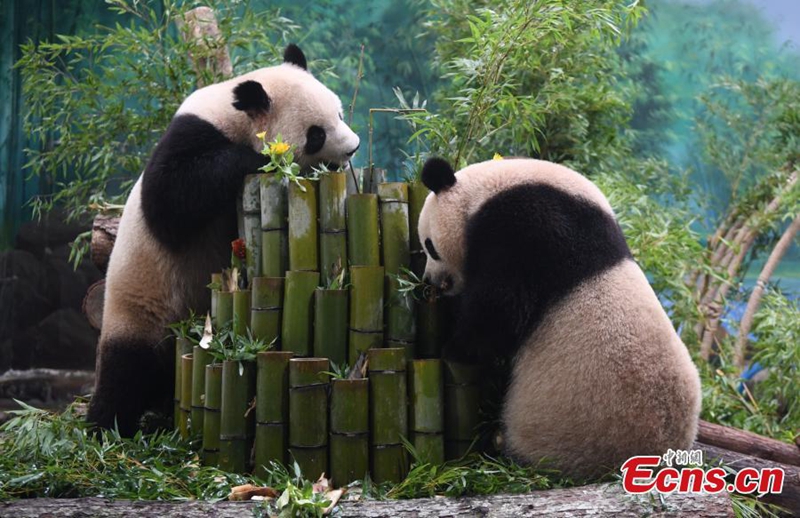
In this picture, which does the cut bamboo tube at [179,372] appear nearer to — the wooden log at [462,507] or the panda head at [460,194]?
the wooden log at [462,507]

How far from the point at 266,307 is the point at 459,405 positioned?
84 cm

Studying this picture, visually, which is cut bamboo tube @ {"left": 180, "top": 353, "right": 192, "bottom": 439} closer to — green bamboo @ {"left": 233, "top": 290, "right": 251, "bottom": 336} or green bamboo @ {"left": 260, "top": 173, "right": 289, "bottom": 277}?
green bamboo @ {"left": 233, "top": 290, "right": 251, "bottom": 336}

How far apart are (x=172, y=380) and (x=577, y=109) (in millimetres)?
3805

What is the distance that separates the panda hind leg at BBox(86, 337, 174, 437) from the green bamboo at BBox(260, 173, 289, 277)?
2.71ft

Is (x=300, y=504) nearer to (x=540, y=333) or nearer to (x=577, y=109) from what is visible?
(x=540, y=333)

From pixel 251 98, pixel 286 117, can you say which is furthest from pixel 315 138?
pixel 251 98

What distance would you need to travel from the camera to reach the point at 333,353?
313 centimetres

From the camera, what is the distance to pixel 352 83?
338 inches

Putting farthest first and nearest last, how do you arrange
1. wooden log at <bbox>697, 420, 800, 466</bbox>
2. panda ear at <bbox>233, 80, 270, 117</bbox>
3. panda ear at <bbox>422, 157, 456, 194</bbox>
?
wooden log at <bbox>697, 420, 800, 466</bbox> → panda ear at <bbox>233, 80, 270, 117</bbox> → panda ear at <bbox>422, 157, 456, 194</bbox>

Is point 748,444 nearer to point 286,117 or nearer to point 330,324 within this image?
point 330,324

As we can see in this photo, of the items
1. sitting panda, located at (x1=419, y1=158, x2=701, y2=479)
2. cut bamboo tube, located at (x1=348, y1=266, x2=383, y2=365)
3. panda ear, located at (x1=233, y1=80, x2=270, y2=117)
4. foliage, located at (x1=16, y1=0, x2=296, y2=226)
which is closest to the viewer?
sitting panda, located at (x1=419, y1=158, x2=701, y2=479)

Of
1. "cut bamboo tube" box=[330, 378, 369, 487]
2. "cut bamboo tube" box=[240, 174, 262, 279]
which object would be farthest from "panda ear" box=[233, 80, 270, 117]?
"cut bamboo tube" box=[330, 378, 369, 487]

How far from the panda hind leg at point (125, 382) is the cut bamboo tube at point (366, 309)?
109 cm

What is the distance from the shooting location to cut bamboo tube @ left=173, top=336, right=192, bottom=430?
350 cm
